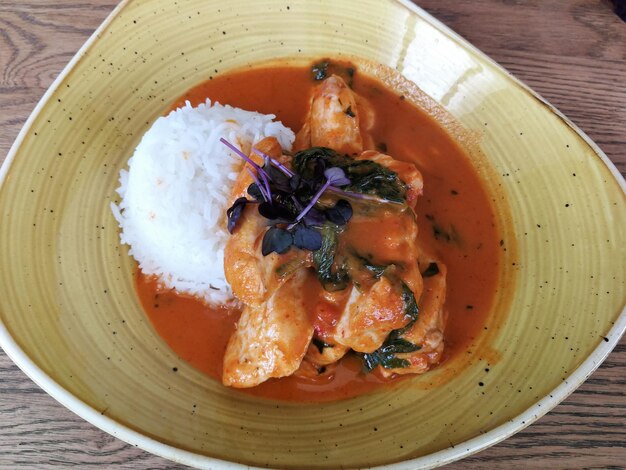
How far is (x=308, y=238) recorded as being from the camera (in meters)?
2.43

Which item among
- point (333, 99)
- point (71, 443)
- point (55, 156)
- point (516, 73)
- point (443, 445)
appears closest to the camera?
point (443, 445)

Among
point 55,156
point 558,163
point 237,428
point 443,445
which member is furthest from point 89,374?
point 558,163

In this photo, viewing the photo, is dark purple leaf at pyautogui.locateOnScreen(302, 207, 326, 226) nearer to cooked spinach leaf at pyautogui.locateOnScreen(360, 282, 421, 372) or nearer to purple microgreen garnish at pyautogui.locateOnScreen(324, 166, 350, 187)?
purple microgreen garnish at pyautogui.locateOnScreen(324, 166, 350, 187)

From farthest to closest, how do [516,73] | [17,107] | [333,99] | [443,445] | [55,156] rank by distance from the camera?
[516,73] < [17,107] < [333,99] < [55,156] < [443,445]

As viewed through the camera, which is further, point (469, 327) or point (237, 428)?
point (469, 327)

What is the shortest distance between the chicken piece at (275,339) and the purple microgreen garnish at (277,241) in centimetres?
22

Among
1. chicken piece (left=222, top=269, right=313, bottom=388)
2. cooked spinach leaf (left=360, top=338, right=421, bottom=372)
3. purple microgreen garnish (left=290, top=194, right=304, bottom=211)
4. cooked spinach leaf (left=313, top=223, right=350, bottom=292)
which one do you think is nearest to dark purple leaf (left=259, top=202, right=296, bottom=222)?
purple microgreen garnish (left=290, top=194, right=304, bottom=211)

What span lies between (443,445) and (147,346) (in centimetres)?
156

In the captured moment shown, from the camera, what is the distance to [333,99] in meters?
3.06

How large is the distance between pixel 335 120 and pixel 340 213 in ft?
2.67

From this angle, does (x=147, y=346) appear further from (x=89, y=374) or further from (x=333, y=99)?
(x=333, y=99)

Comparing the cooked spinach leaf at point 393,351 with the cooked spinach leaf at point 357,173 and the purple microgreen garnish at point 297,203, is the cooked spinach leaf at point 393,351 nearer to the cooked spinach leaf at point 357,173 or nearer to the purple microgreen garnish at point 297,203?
the cooked spinach leaf at point 357,173

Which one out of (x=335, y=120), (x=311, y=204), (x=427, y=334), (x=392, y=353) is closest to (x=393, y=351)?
(x=392, y=353)

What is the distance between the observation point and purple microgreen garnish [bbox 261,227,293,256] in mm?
2443
